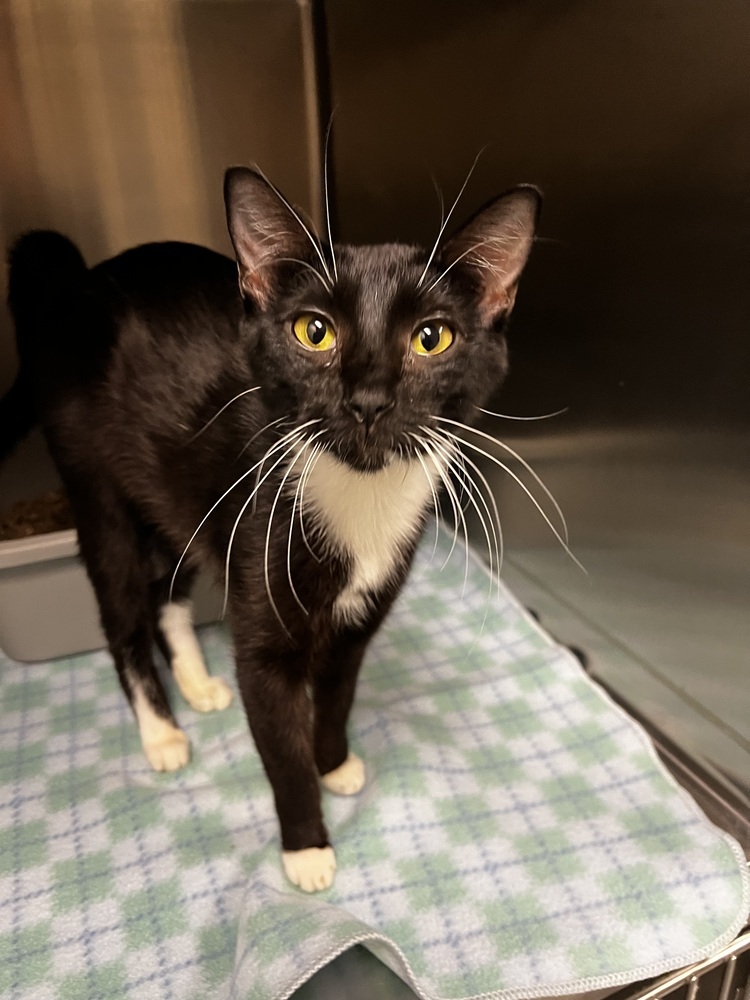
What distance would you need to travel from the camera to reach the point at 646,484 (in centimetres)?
96

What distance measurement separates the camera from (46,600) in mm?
1159

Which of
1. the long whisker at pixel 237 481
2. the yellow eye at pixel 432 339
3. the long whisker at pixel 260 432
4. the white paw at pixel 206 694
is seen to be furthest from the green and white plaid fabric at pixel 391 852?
the yellow eye at pixel 432 339

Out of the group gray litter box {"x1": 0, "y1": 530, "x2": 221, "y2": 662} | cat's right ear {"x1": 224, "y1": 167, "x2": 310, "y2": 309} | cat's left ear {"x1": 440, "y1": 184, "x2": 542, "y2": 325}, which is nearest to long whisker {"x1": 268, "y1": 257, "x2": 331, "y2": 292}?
cat's right ear {"x1": 224, "y1": 167, "x2": 310, "y2": 309}

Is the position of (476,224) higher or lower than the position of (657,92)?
lower

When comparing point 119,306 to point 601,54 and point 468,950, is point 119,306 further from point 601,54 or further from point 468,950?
point 468,950

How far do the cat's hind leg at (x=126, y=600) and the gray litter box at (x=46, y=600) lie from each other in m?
0.08

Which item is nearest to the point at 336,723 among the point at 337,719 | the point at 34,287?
the point at 337,719

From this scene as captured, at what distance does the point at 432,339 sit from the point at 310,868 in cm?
59

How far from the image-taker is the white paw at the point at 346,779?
97 cm

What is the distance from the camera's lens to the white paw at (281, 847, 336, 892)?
0.83m

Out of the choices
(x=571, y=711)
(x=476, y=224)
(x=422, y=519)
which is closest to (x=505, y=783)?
(x=571, y=711)

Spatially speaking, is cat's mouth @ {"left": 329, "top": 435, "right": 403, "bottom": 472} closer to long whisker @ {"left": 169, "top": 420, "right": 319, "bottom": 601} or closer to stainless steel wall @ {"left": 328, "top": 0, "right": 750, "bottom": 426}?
long whisker @ {"left": 169, "top": 420, "right": 319, "bottom": 601}

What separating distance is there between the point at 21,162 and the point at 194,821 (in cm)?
105

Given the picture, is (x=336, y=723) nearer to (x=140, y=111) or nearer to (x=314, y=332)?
(x=314, y=332)
